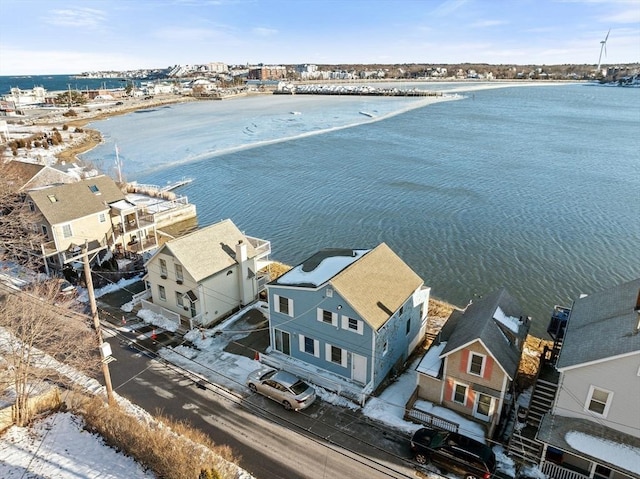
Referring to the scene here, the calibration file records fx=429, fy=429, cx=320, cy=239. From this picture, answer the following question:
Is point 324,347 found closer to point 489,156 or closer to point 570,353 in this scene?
point 570,353

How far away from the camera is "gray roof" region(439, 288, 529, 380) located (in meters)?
20.0

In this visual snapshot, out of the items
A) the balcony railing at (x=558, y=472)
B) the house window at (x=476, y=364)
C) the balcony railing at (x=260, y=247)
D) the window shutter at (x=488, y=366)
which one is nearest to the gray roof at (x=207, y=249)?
the balcony railing at (x=260, y=247)

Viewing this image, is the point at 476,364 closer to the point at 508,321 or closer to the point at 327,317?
the point at 508,321

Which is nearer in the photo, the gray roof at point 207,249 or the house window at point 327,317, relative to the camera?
the house window at point 327,317

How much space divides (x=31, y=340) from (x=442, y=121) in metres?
137

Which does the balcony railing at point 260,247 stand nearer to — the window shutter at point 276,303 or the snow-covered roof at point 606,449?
the window shutter at point 276,303

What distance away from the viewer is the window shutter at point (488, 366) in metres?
19.8

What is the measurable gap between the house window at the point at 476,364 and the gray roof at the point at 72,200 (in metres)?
33.7

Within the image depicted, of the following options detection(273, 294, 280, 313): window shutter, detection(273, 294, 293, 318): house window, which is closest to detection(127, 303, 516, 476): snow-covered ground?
detection(273, 294, 280, 313): window shutter

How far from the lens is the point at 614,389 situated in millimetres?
17266

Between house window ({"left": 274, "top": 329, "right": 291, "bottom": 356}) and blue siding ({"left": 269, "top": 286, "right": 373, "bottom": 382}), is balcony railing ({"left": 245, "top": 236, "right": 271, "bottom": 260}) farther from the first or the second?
blue siding ({"left": 269, "top": 286, "right": 373, "bottom": 382})

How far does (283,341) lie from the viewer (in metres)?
26.3

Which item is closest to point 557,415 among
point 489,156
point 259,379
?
point 259,379

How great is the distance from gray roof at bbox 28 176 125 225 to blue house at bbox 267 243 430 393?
22.6m
